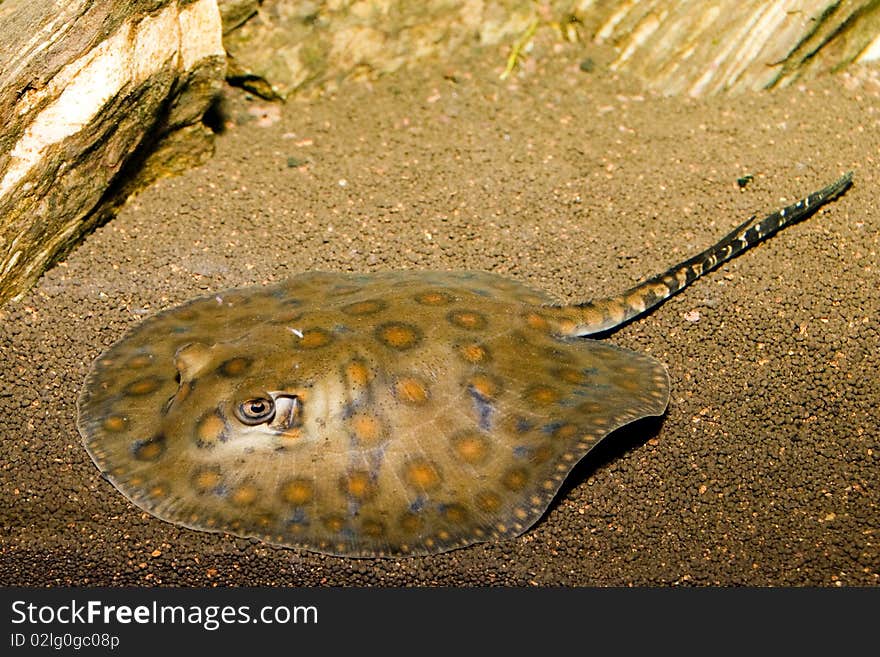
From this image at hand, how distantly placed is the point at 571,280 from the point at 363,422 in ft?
6.29

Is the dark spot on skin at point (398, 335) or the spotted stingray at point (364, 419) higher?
the dark spot on skin at point (398, 335)

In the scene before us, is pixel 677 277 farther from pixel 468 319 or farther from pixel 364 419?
pixel 364 419

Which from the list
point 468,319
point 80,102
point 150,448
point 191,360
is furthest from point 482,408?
point 80,102

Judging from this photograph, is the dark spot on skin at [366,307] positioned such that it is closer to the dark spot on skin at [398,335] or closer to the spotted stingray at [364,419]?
the spotted stingray at [364,419]

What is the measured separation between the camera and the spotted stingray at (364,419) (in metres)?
3.31

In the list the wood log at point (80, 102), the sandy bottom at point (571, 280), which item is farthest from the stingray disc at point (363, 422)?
the wood log at point (80, 102)

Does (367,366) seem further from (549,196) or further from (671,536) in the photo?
(549,196)

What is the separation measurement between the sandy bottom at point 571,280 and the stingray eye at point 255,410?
521 mm

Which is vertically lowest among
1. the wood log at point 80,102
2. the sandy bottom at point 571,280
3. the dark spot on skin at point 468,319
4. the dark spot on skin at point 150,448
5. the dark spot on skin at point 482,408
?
the sandy bottom at point 571,280

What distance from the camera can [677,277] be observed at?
4.55 metres

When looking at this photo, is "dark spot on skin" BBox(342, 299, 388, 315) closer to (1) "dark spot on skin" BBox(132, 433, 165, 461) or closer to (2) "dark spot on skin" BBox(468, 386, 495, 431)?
(2) "dark spot on skin" BBox(468, 386, 495, 431)

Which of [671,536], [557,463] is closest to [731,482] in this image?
[671,536]

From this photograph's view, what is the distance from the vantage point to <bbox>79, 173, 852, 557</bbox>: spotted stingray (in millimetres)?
3307

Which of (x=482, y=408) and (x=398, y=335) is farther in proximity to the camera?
(x=398, y=335)
